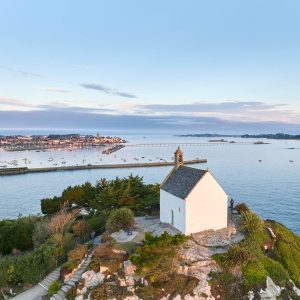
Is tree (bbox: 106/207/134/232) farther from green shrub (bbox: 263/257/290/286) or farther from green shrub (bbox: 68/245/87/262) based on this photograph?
green shrub (bbox: 263/257/290/286)

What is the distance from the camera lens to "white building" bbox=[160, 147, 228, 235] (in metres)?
22.9

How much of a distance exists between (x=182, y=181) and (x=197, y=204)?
264 cm

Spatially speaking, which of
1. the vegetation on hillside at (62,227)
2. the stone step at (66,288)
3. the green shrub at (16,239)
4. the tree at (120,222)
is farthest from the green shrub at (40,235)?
the stone step at (66,288)

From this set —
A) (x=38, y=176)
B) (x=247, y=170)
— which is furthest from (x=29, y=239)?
(x=247, y=170)

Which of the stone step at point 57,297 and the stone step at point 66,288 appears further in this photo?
the stone step at point 66,288

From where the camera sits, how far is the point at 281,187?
225ft

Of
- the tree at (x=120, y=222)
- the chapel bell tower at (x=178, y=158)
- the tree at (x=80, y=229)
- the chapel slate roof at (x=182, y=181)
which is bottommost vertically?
the tree at (x=80, y=229)

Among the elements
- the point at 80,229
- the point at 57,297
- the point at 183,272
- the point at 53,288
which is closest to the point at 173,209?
the point at 183,272

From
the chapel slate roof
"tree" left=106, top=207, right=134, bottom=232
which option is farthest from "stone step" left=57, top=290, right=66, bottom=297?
the chapel slate roof

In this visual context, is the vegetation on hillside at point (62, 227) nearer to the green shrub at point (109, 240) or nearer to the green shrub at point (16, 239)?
the green shrub at point (16, 239)

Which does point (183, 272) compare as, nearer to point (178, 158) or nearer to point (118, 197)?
point (178, 158)

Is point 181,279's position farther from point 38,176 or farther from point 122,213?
point 38,176

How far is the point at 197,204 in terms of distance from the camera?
23.1 metres

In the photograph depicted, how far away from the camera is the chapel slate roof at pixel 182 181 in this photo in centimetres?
2359
